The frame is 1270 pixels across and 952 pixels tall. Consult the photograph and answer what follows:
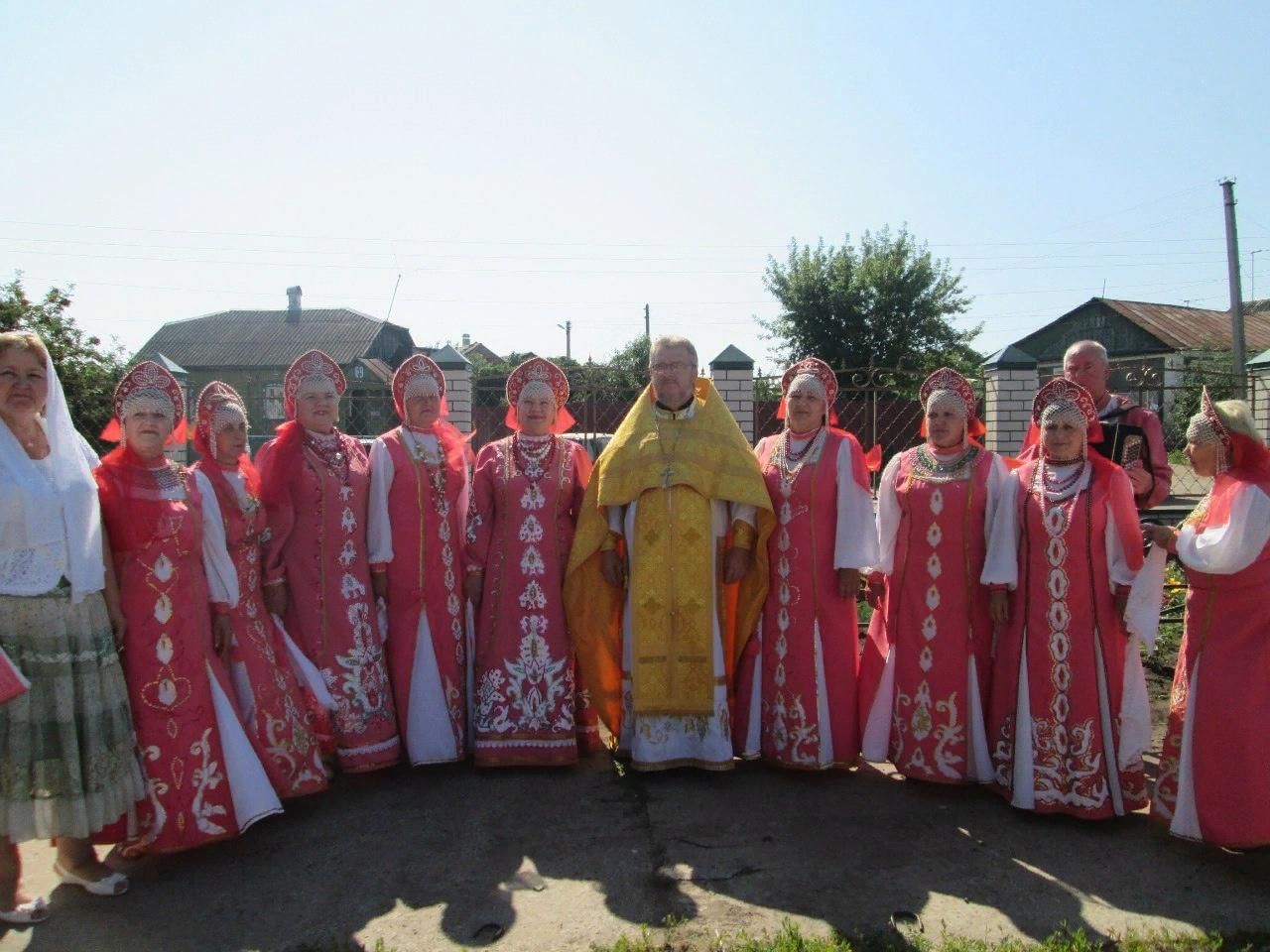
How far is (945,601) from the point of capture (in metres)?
4.04

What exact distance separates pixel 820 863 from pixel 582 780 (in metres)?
1.20

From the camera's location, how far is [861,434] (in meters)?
12.4

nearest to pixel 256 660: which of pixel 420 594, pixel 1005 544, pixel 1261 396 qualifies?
pixel 420 594

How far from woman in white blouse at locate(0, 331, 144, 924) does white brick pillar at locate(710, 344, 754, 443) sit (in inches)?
280

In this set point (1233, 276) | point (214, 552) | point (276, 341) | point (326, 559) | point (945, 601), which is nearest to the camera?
point (214, 552)

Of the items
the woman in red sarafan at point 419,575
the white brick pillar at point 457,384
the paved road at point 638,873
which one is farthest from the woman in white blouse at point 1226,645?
the white brick pillar at point 457,384

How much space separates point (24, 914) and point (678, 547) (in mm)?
2676

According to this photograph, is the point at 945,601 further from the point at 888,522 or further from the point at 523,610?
the point at 523,610

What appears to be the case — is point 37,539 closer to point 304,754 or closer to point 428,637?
point 304,754

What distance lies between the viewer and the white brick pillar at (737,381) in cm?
962

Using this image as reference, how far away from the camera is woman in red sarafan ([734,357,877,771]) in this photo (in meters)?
4.18

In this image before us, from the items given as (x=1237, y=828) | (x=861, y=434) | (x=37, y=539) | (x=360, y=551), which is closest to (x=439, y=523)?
(x=360, y=551)

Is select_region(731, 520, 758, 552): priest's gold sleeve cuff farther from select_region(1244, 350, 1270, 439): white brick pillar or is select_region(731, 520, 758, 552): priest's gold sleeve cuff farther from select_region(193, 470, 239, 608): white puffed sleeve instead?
select_region(1244, 350, 1270, 439): white brick pillar

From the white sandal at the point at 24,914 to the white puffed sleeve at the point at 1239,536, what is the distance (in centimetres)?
403
